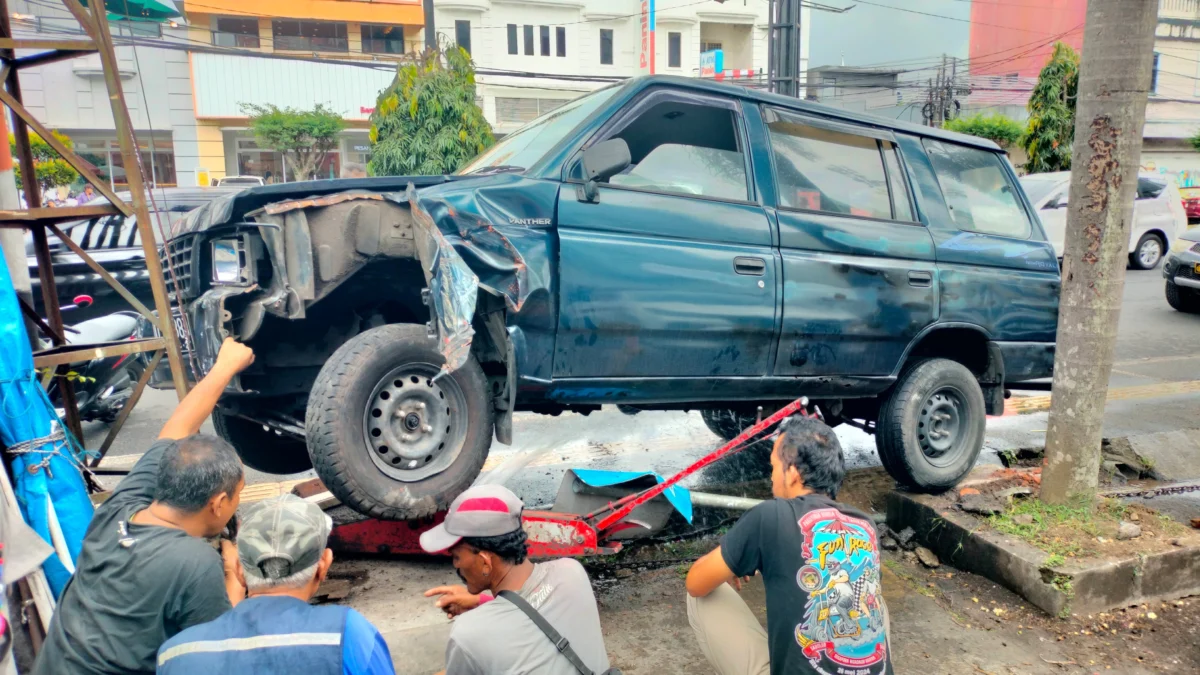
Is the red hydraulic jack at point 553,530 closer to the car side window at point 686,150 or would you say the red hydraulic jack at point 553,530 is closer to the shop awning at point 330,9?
the car side window at point 686,150

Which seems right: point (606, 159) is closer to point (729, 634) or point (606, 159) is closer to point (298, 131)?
point (729, 634)

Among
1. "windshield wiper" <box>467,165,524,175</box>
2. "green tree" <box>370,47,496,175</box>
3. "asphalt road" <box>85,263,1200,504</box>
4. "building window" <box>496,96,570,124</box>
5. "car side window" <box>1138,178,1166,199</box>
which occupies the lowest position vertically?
"asphalt road" <box>85,263,1200,504</box>

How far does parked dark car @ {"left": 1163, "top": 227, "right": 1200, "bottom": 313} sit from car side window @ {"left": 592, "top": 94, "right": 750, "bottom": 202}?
952 centimetres

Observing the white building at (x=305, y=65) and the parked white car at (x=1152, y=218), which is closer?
the parked white car at (x=1152, y=218)

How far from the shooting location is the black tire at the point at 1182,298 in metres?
10.9

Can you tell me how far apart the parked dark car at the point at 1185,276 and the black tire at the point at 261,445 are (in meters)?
11.2

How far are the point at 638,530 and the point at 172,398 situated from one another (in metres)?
5.64

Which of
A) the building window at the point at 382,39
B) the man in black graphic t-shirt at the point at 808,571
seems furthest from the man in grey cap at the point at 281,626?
the building window at the point at 382,39

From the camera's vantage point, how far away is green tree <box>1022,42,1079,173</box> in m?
18.6

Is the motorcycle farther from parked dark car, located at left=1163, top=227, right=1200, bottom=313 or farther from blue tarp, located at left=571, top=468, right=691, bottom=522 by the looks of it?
parked dark car, located at left=1163, top=227, right=1200, bottom=313

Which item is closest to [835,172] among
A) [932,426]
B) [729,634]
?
[932,426]

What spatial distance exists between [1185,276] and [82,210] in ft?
40.2

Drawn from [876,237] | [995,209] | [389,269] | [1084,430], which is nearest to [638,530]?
[389,269]

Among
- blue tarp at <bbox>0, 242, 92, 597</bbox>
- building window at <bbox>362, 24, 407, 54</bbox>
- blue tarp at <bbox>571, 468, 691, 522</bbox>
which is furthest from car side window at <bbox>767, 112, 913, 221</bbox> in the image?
building window at <bbox>362, 24, 407, 54</bbox>
